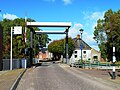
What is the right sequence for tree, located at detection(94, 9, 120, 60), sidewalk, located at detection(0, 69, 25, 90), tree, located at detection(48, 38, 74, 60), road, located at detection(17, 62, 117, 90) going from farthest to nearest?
tree, located at detection(48, 38, 74, 60) → tree, located at detection(94, 9, 120, 60) → road, located at detection(17, 62, 117, 90) → sidewalk, located at detection(0, 69, 25, 90)

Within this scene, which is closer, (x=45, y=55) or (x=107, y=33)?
(x=107, y=33)

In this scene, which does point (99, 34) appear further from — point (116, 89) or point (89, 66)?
point (116, 89)

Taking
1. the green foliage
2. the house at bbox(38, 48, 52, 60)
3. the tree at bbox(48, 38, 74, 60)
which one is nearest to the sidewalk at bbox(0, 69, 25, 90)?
the green foliage

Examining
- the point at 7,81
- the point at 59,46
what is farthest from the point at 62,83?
the point at 59,46

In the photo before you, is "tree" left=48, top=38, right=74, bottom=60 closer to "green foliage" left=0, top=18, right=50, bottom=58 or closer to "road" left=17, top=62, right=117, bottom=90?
"green foliage" left=0, top=18, right=50, bottom=58

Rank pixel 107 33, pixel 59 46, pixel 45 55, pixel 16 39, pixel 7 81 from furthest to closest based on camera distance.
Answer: pixel 45 55, pixel 59 46, pixel 16 39, pixel 107 33, pixel 7 81

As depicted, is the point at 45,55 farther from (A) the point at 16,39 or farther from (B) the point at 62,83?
(B) the point at 62,83

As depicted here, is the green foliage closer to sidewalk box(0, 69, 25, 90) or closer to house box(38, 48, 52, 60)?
sidewalk box(0, 69, 25, 90)

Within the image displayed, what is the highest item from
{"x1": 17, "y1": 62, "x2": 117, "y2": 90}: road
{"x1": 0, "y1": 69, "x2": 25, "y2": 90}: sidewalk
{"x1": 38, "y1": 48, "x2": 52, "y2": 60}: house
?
{"x1": 38, "y1": 48, "x2": 52, "y2": 60}: house

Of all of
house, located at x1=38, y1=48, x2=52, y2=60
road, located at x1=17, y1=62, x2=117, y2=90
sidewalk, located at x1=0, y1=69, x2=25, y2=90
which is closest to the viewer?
sidewalk, located at x1=0, y1=69, x2=25, y2=90

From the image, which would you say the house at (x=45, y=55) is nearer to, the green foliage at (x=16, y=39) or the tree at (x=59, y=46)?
the tree at (x=59, y=46)

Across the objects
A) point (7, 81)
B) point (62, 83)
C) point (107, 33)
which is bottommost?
point (62, 83)

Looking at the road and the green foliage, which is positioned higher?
the green foliage

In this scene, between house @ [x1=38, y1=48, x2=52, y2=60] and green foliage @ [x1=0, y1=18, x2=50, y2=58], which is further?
house @ [x1=38, y1=48, x2=52, y2=60]
